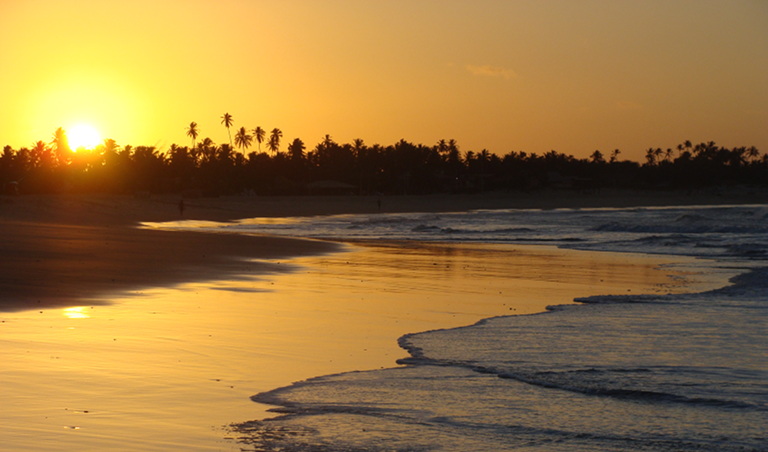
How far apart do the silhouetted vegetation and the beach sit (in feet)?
216

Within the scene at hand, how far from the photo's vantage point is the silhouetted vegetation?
97.2 meters

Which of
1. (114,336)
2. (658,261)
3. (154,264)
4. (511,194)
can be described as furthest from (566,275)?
(511,194)

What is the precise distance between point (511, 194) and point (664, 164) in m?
47.2

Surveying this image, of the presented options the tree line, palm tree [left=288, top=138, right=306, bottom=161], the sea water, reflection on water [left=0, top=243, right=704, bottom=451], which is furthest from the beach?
palm tree [left=288, top=138, right=306, bottom=161]

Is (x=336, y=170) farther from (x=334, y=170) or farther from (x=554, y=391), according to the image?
(x=554, y=391)

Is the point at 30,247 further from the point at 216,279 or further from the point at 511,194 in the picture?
the point at 511,194

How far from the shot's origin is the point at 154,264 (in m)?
19.7

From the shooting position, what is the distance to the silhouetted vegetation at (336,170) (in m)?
97.2

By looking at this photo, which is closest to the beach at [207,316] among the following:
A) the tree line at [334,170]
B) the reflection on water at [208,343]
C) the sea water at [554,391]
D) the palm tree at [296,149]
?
the reflection on water at [208,343]

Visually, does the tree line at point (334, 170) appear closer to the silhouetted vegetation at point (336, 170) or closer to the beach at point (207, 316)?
the silhouetted vegetation at point (336, 170)

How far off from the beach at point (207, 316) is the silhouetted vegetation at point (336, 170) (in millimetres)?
65691

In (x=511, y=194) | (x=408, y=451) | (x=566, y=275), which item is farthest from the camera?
(x=511, y=194)

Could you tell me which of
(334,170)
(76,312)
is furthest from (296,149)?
(76,312)

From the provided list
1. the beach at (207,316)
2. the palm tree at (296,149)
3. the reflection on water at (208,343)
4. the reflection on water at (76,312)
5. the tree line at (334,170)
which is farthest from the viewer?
the palm tree at (296,149)
